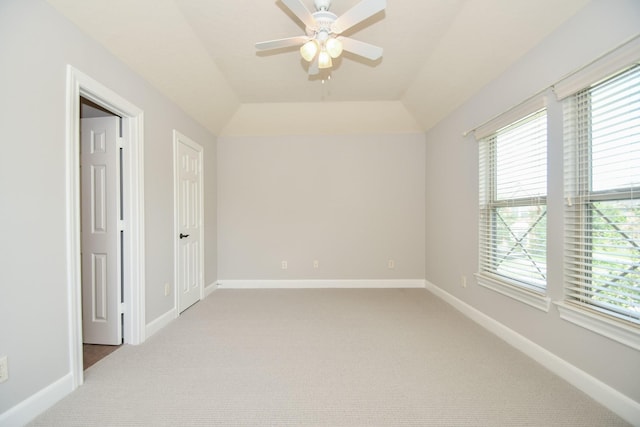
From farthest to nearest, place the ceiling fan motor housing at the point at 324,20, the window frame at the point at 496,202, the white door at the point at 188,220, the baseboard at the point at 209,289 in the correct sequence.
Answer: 1. the baseboard at the point at 209,289
2. the white door at the point at 188,220
3. the window frame at the point at 496,202
4. the ceiling fan motor housing at the point at 324,20

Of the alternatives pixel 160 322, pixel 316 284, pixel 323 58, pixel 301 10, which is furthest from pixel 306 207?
pixel 301 10

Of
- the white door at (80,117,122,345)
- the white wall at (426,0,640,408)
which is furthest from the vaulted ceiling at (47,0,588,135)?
the white door at (80,117,122,345)

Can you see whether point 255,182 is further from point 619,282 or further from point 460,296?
point 619,282

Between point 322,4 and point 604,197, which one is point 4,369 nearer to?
point 322,4

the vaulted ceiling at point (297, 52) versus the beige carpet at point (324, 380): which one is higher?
the vaulted ceiling at point (297, 52)

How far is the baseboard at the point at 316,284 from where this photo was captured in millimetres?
4336

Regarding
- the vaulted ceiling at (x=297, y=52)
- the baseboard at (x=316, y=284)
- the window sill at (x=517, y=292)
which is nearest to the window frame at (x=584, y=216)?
the window sill at (x=517, y=292)

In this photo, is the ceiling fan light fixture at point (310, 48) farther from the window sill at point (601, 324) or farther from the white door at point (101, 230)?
the window sill at point (601, 324)

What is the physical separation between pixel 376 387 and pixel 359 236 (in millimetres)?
2727

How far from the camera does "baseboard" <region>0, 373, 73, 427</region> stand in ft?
4.66

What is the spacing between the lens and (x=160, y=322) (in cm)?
278

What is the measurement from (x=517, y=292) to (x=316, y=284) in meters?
2.73

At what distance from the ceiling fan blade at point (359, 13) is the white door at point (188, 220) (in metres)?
2.20

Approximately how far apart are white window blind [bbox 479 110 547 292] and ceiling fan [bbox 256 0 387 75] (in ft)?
4.81
